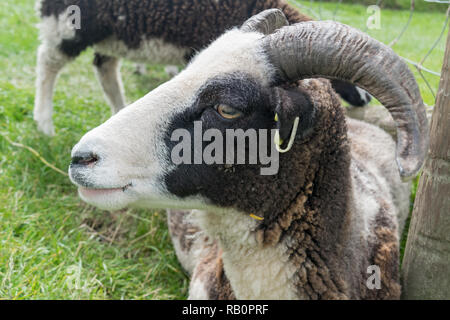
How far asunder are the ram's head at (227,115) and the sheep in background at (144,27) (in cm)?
189

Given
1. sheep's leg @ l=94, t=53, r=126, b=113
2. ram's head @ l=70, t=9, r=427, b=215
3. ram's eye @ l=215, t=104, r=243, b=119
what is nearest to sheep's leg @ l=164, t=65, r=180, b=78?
sheep's leg @ l=94, t=53, r=126, b=113

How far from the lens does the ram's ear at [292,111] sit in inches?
86.2

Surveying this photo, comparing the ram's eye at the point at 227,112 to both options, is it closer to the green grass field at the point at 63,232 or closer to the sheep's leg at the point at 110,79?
the green grass field at the point at 63,232

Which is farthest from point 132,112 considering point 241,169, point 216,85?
point 241,169

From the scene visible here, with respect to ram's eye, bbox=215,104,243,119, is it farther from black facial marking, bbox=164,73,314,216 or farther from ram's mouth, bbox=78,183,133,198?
ram's mouth, bbox=78,183,133,198

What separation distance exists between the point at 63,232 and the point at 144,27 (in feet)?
6.25

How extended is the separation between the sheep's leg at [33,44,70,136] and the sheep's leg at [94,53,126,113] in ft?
1.60

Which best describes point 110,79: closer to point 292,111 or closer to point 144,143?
point 144,143

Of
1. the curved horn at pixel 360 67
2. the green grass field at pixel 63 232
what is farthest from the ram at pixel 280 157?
the green grass field at pixel 63 232

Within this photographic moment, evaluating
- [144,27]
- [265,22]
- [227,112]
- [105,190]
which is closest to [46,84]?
[144,27]

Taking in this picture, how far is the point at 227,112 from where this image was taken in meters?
2.15

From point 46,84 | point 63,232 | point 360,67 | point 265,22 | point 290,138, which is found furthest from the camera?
point 46,84

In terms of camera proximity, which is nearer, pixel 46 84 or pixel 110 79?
pixel 46 84

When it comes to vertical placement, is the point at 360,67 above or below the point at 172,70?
below
